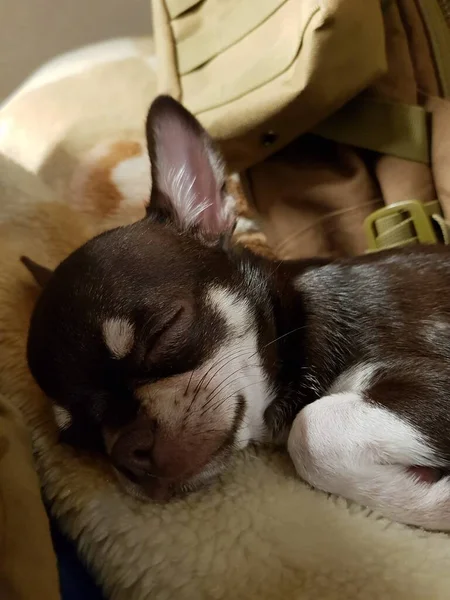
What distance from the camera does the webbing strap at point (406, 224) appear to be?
7.25 feet

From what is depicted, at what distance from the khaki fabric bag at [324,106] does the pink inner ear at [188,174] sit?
0.41 meters

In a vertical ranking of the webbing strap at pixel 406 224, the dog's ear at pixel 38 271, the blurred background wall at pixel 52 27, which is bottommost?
the webbing strap at pixel 406 224

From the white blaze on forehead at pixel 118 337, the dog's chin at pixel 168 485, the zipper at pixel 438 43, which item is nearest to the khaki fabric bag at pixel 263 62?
the zipper at pixel 438 43

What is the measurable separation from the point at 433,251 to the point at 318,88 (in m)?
0.61

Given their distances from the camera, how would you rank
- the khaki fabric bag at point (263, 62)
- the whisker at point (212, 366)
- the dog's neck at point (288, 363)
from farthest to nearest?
the khaki fabric bag at point (263, 62) → the dog's neck at point (288, 363) → the whisker at point (212, 366)

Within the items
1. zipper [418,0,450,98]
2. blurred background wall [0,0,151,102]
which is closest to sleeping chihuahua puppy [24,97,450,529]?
zipper [418,0,450,98]

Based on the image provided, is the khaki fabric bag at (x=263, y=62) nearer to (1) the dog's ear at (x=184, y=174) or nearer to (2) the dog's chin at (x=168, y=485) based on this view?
(1) the dog's ear at (x=184, y=174)

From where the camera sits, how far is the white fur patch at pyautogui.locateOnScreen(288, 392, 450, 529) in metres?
1.50

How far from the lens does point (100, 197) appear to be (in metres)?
2.52

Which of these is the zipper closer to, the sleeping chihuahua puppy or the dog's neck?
the sleeping chihuahua puppy

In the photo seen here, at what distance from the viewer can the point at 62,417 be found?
1.61 m

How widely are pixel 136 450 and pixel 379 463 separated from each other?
54 centimetres

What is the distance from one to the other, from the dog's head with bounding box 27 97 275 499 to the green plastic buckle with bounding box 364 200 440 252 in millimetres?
638

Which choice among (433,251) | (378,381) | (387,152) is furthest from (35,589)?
(387,152)
